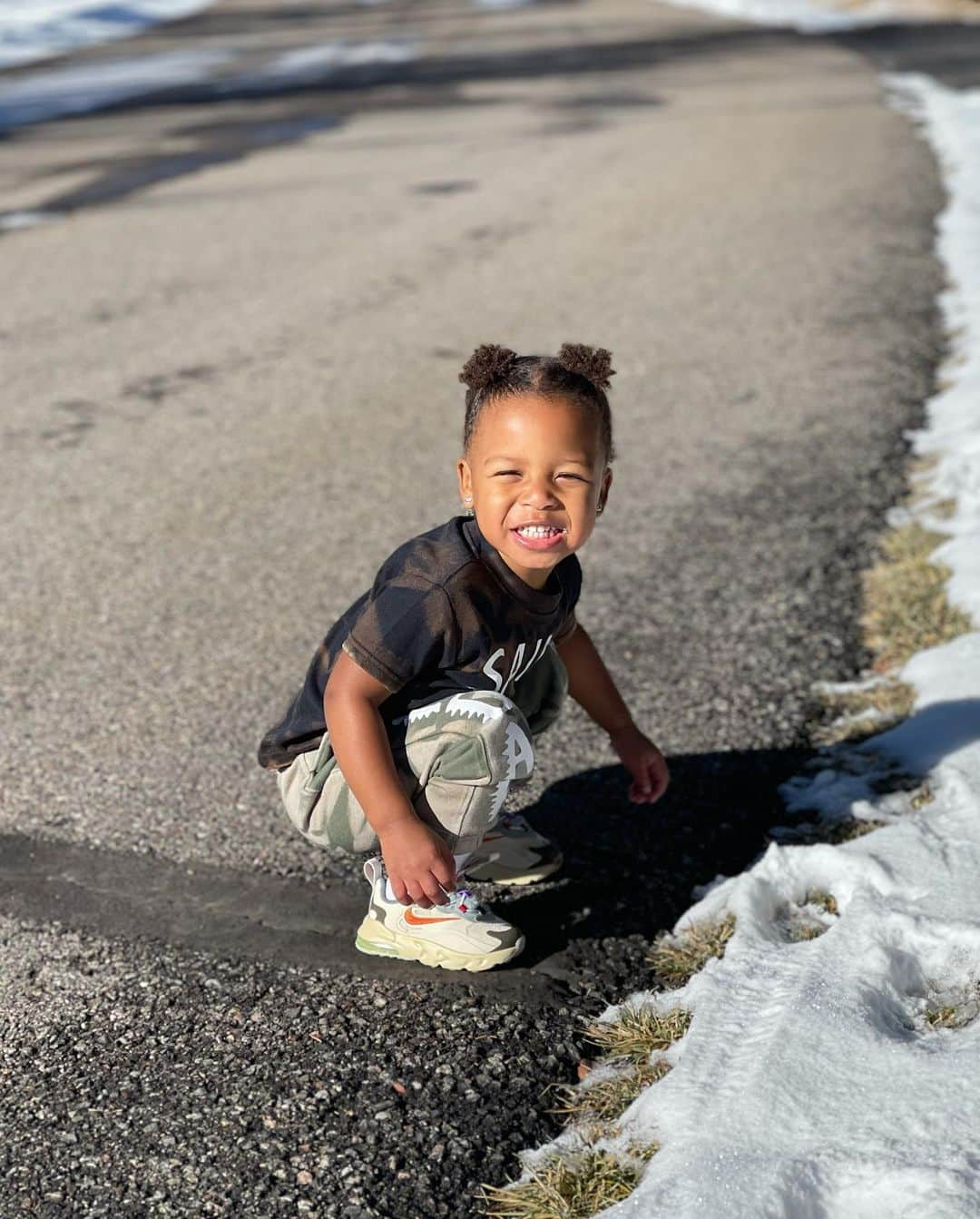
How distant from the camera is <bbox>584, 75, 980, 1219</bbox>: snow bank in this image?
5.92 ft

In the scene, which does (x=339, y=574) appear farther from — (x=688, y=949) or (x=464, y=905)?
(x=688, y=949)

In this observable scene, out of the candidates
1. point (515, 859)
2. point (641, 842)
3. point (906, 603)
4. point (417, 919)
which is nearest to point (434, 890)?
point (417, 919)

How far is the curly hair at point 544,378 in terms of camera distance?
222 centimetres

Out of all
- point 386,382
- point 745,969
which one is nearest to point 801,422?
point 386,382

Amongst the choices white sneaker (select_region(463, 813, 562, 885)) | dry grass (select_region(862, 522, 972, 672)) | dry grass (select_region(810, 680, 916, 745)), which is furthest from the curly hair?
dry grass (select_region(862, 522, 972, 672))

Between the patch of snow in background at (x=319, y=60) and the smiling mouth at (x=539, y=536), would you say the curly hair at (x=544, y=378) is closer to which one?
the smiling mouth at (x=539, y=536)

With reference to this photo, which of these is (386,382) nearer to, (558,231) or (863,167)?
(558,231)

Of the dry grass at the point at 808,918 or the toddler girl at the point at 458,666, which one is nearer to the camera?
the toddler girl at the point at 458,666

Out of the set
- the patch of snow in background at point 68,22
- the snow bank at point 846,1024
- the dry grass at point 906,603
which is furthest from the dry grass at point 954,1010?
the patch of snow in background at point 68,22

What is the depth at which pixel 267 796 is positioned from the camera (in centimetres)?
296

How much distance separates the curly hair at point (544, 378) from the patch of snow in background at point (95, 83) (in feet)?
42.8

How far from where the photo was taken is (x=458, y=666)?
230cm

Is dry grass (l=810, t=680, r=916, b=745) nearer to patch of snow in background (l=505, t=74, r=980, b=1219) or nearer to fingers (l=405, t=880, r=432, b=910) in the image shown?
patch of snow in background (l=505, t=74, r=980, b=1219)

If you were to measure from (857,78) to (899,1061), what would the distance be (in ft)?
51.1
